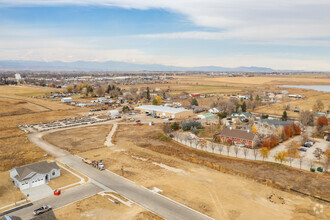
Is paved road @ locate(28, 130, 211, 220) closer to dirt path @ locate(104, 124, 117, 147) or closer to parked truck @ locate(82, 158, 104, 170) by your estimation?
parked truck @ locate(82, 158, 104, 170)

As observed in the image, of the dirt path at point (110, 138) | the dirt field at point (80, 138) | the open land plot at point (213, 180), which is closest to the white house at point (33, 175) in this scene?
the open land plot at point (213, 180)

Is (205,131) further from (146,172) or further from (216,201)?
(216,201)

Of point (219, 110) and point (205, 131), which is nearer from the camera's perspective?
point (205, 131)

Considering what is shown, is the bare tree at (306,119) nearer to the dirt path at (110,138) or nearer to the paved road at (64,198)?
the dirt path at (110,138)

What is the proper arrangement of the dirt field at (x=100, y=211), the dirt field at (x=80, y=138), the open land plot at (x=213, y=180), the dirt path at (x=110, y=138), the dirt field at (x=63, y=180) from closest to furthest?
1. the dirt field at (x=100, y=211)
2. the open land plot at (x=213, y=180)
3. the dirt field at (x=63, y=180)
4. the dirt field at (x=80, y=138)
5. the dirt path at (x=110, y=138)

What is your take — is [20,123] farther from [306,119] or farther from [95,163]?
[306,119]

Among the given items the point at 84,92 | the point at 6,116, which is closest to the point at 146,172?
the point at 6,116

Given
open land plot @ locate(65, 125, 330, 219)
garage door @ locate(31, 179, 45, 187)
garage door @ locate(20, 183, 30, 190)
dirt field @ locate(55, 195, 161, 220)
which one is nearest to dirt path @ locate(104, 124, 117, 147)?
open land plot @ locate(65, 125, 330, 219)

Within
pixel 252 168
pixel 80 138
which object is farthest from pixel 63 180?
pixel 252 168
